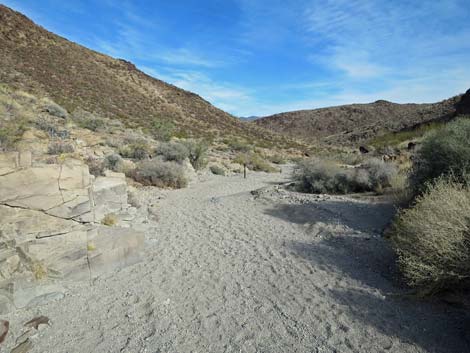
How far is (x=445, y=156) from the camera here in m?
6.29

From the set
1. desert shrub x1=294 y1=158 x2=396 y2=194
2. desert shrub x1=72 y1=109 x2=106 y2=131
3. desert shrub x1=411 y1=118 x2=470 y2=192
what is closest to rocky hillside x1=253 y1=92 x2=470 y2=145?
desert shrub x1=72 y1=109 x2=106 y2=131

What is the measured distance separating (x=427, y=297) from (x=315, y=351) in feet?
5.38

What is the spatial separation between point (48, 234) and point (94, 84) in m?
26.6

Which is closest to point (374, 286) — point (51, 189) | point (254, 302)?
point (254, 302)

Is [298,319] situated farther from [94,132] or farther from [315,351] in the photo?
[94,132]

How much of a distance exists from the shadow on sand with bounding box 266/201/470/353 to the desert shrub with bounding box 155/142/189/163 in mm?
7702

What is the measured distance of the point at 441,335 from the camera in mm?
2951

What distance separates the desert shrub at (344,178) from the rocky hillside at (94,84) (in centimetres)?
1452

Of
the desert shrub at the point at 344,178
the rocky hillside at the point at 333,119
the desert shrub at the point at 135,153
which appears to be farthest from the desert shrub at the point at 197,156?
the rocky hillside at the point at 333,119

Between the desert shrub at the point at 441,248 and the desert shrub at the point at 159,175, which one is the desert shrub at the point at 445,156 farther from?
the desert shrub at the point at 159,175

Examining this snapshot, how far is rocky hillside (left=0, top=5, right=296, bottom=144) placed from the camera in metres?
22.0

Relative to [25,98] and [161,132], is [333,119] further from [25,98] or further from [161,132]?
[25,98]

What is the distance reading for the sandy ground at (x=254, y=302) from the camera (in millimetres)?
3041

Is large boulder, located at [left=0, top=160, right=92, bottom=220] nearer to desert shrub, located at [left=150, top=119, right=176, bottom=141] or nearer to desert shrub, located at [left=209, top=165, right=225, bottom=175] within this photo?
desert shrub, located at [left=209, top=165, right=225, bottom=175]
